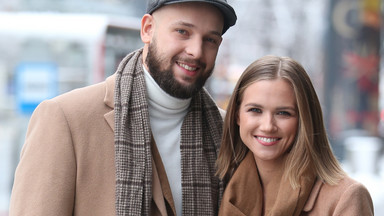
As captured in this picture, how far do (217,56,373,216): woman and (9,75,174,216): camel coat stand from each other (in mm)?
463

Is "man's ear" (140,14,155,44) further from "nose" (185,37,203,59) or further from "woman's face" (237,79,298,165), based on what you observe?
"woman's face" (237,79,298,165)

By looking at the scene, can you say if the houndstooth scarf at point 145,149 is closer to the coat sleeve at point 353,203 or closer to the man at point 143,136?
the man at point 143,136

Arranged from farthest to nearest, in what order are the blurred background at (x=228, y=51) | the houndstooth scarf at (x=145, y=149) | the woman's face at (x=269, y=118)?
the blurred background at (x=228, y=51), the woman's face at (x=269, y=118), the houndstooth scarf at (x=145, y=149)

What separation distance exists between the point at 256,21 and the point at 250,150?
370 inches

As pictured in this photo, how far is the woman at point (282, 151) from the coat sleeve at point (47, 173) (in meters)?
0.75

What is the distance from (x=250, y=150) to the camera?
2590 millimetres

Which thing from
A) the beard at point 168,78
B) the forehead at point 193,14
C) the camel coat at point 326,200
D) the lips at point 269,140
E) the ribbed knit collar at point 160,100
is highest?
the forehead at point 193,14

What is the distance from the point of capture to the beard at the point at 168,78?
243 cm

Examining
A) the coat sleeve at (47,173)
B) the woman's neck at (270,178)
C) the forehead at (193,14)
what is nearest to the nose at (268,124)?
the woman's neck at (270,178)

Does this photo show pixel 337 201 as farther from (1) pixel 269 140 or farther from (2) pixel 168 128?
(2) pixel 168 128

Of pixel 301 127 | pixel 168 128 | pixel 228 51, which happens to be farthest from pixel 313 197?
pixel 228 51

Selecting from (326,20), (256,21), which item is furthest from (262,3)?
(326,20)

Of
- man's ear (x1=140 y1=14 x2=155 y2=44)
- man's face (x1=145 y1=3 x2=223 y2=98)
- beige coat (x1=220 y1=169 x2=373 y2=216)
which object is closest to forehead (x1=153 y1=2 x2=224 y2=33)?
man's face (x1=145 y1=3 x2=223 y2=98)

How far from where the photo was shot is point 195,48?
2.38m
